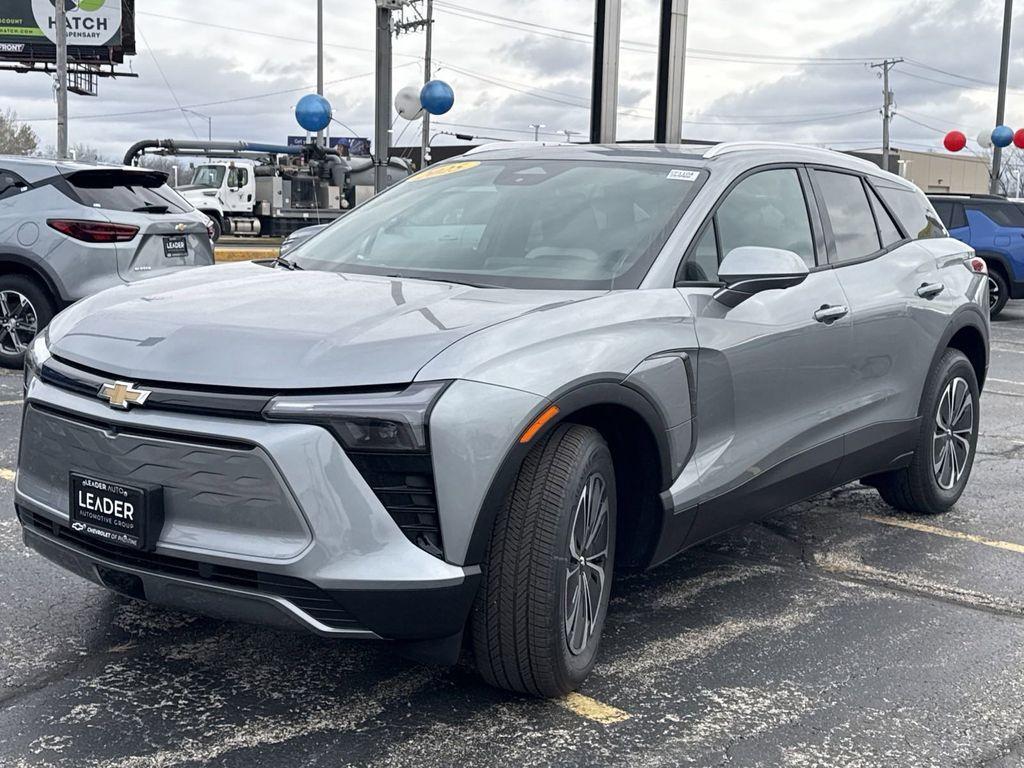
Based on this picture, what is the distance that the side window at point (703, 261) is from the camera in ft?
13.3

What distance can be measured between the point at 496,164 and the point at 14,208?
5.71 meters

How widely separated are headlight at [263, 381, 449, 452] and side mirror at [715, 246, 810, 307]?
1.36m

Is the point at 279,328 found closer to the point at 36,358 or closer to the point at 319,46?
the point at 36,358

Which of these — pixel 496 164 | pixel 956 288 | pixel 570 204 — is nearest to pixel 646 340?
pixel 570 204

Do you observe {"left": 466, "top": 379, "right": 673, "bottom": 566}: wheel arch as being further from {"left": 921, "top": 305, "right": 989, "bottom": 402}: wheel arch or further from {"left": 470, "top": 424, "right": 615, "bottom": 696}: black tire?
{"left": 921, "top": 305, "right": 989, "bottom": 402}: wheel arch

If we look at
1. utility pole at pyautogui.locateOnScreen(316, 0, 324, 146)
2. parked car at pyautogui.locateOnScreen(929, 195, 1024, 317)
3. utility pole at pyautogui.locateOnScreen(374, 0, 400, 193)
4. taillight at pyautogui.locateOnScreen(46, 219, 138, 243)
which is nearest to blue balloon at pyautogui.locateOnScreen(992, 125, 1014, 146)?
parked car at pyautogui.locateOnScreen(929, 195, 1024, 317)

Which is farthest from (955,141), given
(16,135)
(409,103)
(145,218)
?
(16,135)

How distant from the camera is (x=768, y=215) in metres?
4.61

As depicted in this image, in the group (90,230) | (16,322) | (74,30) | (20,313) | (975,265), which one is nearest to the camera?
(975,265)

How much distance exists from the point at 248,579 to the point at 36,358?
1.06 m

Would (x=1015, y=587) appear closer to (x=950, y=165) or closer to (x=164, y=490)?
(x=164, y=490)

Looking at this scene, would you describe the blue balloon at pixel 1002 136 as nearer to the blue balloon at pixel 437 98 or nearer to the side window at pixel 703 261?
the blue balloon at pixel 437 98

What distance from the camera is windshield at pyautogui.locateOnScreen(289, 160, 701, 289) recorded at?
4.02 m

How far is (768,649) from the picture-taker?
157 inches
